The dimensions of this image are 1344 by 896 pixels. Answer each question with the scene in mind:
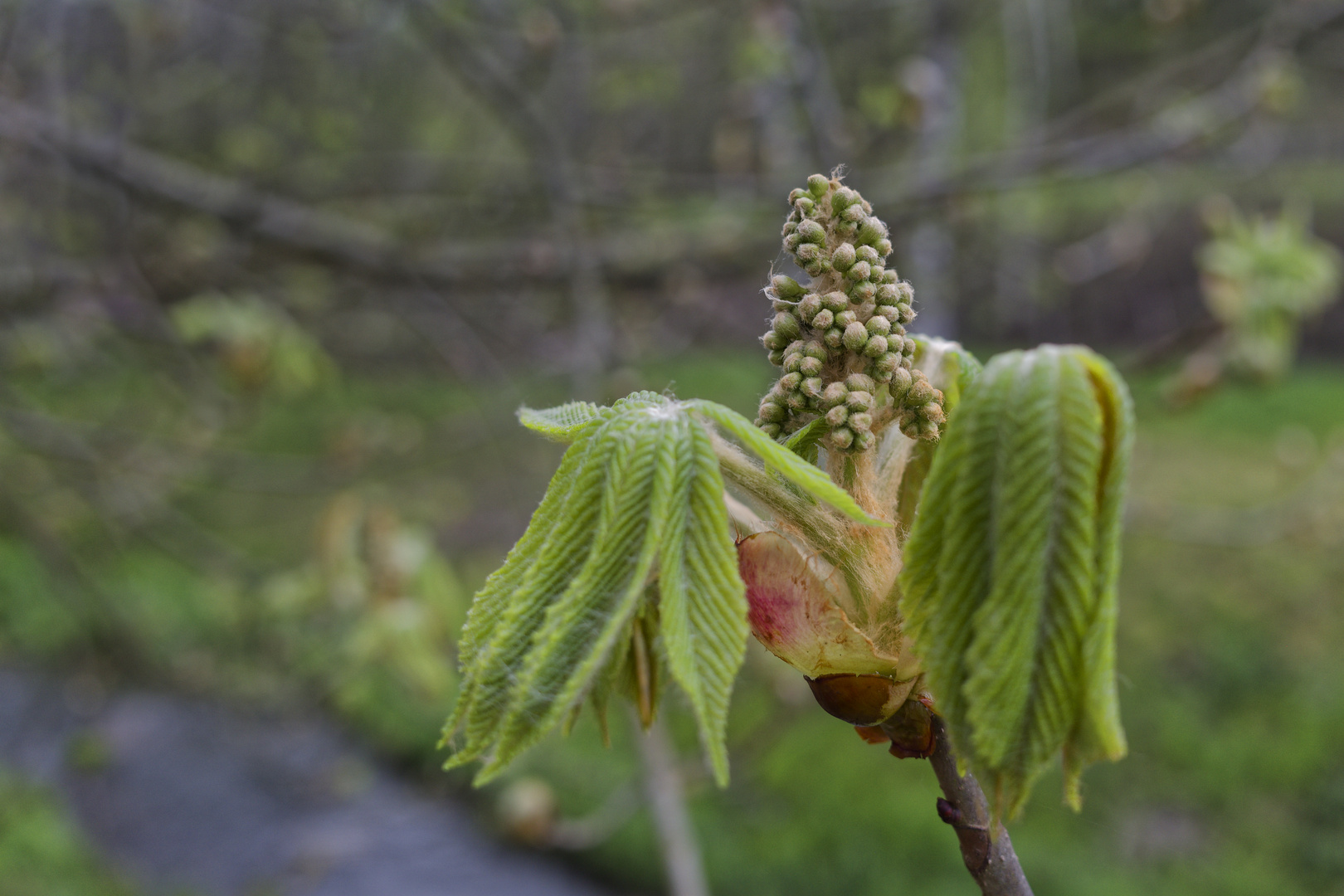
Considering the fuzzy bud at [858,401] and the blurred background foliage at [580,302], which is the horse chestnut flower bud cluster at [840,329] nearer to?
the fuzzy bud at [858,401]

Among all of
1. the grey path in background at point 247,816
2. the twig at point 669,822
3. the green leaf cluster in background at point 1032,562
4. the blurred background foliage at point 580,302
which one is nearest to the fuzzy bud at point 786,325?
the green leaf cluster in background at point 1032,562

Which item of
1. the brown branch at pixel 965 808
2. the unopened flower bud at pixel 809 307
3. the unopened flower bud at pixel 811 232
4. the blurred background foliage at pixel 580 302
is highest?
the blurred background foliage at pixel 580 302

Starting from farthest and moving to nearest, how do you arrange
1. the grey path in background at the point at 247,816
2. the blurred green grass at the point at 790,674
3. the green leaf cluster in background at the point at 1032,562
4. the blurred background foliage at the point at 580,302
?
the grey path in background at the point at 247,816 < the blurred green grass at the point at 790,674 < the blurred background foliage at the point at 580,302 < the green leaf cluster in background at the point at 1032,562

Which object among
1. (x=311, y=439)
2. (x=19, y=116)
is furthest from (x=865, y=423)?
(x=311, y=439)

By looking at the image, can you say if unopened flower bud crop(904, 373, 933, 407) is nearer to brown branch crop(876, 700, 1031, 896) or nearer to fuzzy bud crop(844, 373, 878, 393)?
fuzzy bud crop(844, 373, 878, 393)

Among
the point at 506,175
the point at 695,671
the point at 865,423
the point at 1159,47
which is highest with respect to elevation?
the point at 1159,47

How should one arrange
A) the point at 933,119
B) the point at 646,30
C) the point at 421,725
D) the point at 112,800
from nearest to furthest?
the point at 933,119 → the point at 646,30 → the point at 112,800 → the point at 421,725

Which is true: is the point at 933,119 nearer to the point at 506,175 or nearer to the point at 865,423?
the point at 506,175

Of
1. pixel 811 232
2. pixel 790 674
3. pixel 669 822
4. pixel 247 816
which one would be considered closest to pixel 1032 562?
pixel 811 232
